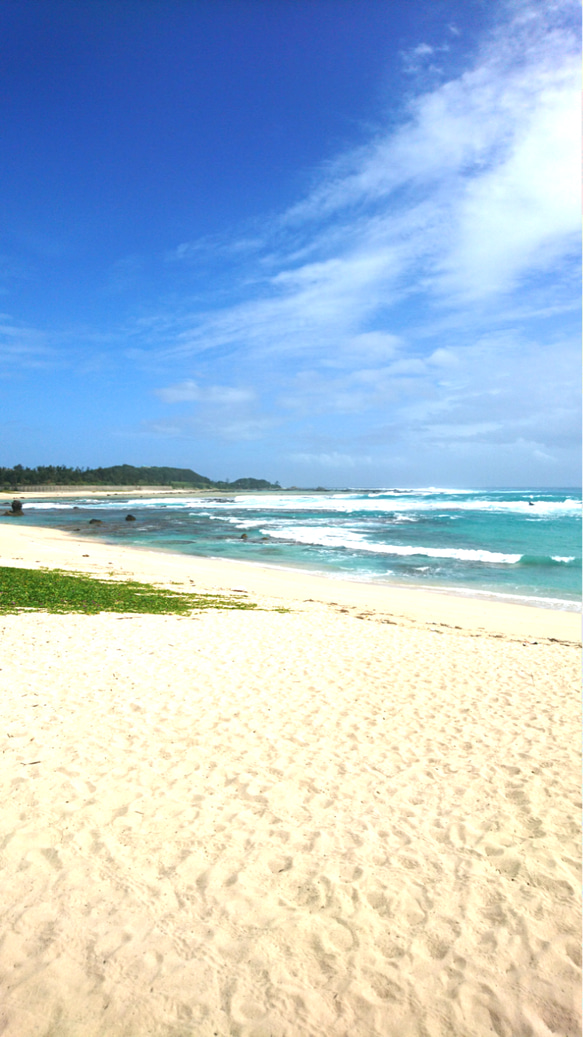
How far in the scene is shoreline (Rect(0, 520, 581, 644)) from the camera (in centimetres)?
1551

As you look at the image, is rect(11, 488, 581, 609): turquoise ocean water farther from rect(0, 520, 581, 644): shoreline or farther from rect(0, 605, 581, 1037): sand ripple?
rect(0, 605, 581, 1037): sand ripple

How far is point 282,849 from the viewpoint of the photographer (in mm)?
4707

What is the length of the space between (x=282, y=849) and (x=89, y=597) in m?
11.4

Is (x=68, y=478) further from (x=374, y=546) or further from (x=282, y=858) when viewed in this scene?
(x=282, y=858)

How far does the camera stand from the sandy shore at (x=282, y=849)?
133 inches

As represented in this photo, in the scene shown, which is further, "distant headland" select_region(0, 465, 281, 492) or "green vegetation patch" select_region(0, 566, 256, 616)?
"distant headland" select_region(0, 465, 281, 492)

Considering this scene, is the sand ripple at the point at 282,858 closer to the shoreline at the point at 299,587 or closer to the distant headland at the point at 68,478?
the shoreline at the point at 299,587

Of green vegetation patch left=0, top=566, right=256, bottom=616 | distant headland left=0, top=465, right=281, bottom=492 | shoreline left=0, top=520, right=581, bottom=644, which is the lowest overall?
shoreline left=0, top=520, right=581, bottom=644

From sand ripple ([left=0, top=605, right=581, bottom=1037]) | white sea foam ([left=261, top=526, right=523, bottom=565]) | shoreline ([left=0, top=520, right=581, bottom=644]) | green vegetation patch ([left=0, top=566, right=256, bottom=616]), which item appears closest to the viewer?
sand ripple ([left=0, top=605, right=581, bottom=1037])

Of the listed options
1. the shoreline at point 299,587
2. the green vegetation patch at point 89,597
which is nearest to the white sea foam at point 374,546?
the shoreline at point 299,587

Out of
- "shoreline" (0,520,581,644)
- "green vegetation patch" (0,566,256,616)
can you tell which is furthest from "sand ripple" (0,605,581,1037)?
"shoreline" (0,520,581,644)

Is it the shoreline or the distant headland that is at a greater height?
the distant headland

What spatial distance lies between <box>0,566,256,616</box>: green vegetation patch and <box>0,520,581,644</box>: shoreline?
81.6 inches

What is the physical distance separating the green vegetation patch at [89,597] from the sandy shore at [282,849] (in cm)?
381
